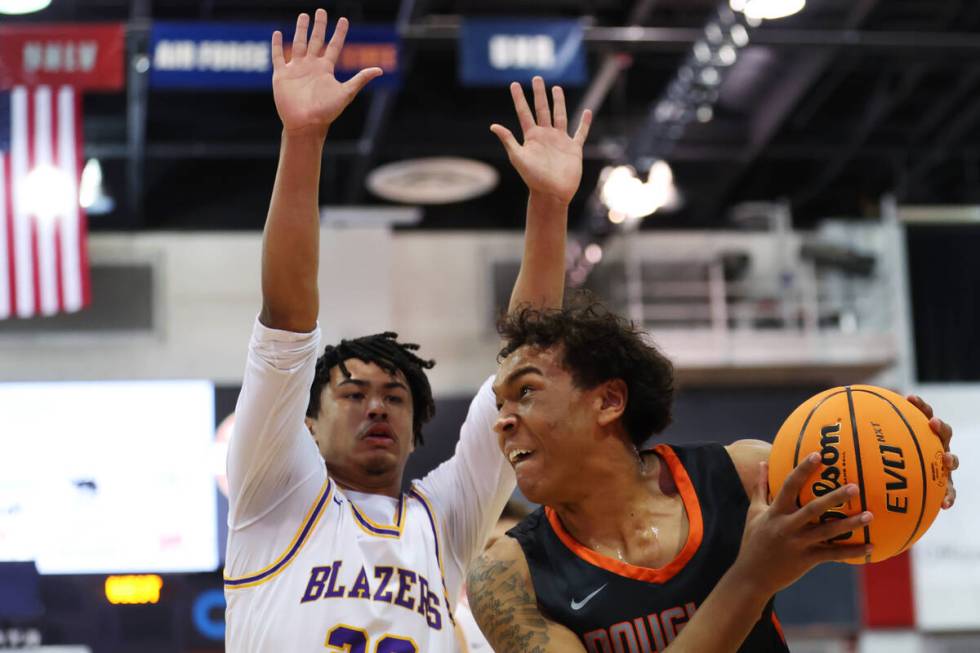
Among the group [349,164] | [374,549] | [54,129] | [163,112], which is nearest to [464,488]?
[374,549]

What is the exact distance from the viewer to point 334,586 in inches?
137

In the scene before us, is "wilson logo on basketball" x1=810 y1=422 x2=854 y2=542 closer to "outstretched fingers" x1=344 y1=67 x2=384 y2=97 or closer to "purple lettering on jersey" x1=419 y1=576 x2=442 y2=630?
"purple lettering on jersey" x1=419 y1=576 x2=442 y2=630

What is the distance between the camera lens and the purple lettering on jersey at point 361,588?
3.49 meters

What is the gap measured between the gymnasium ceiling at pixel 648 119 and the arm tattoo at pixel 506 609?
826cm

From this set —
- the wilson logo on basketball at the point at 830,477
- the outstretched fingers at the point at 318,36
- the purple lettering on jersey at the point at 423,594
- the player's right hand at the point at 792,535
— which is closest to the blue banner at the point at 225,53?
the outstretched fingers at the point at 318,36

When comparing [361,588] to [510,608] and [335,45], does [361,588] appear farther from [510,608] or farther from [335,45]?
[335,45]

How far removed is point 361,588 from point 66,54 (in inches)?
275

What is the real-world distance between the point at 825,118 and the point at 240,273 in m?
6.95

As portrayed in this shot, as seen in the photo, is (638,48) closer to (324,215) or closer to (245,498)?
(324,215)

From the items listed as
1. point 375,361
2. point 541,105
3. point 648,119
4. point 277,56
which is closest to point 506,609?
point 375,361

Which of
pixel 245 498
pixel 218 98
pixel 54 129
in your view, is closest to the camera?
pixel 245 498

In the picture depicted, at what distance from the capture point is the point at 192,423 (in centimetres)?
1313

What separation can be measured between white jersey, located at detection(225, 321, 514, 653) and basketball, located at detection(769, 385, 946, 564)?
45.2 inches

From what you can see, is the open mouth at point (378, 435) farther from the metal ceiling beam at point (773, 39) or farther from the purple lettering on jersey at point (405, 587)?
the metal ceiling beam at point (773, 39)
